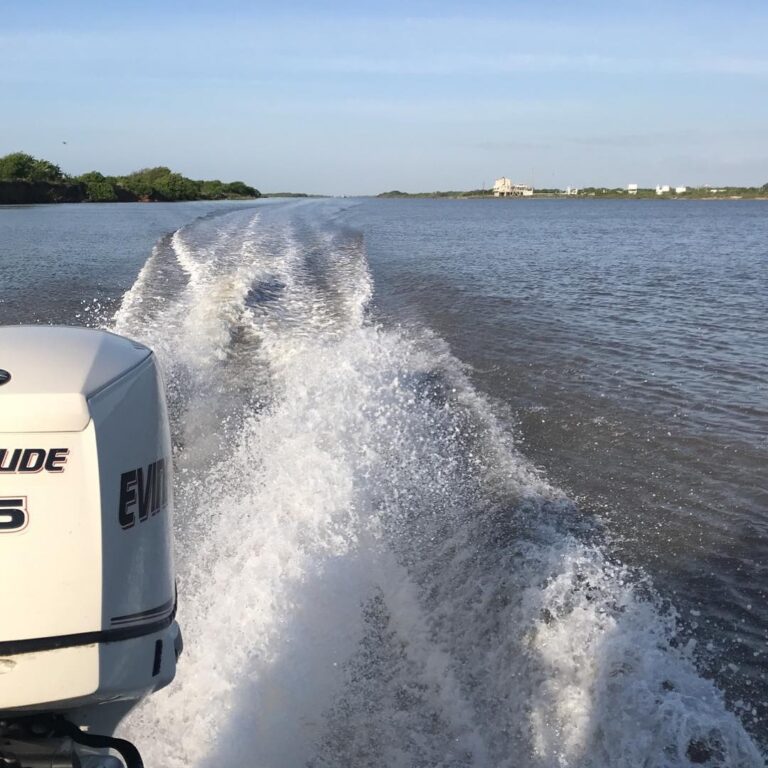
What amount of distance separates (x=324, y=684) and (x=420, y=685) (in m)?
0.43

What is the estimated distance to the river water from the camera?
311cm

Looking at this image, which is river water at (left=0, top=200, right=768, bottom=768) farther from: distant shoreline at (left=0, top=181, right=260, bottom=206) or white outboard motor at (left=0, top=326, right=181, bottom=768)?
distant shoreline at (left=0, top=181, right=260, bottom=206)

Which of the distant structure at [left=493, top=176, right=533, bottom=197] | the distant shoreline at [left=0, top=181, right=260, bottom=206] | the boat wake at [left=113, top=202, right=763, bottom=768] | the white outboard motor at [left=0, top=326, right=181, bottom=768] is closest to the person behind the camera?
the white outboard motor at [left=0, top=326, right=181, bottom=768]

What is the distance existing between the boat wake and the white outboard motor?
1.22 meters

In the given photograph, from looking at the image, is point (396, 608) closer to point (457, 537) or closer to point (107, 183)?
point (457, 537)

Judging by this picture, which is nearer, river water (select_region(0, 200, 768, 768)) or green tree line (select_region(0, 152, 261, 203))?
river water (select_region(0, 200, 768, 768))

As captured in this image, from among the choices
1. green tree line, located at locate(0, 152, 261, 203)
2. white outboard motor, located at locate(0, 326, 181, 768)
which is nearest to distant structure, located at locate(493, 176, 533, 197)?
green tree line, located at locate(0, 152, 261, 203)

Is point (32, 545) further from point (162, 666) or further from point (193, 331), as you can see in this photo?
point (193, 331)

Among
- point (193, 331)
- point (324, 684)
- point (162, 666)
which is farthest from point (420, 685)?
point (193, 331)

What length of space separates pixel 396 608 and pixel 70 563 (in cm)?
234

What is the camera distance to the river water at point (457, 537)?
122 inches

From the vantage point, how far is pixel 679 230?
35.5 m

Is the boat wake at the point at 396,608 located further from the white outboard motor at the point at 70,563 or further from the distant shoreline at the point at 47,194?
the distant shoreline at the point at 47,194

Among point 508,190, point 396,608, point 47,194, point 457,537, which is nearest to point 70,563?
point 396,608
